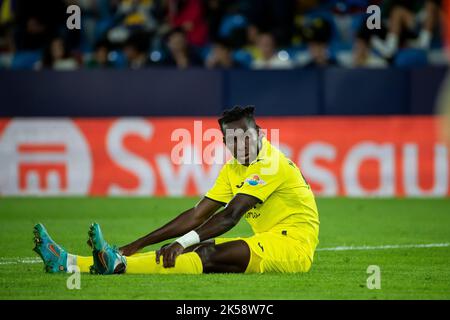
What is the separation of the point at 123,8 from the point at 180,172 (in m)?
5.03

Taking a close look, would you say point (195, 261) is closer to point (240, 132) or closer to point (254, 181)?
point (254, 181)

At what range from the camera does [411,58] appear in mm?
18531

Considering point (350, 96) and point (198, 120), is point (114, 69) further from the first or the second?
point (350, 96)

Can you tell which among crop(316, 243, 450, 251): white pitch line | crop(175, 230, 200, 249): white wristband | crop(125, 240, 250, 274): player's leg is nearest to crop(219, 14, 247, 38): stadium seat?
crop(316, 243, 450, 251): white pitch line

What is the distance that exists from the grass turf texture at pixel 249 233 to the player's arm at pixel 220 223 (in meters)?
0.25

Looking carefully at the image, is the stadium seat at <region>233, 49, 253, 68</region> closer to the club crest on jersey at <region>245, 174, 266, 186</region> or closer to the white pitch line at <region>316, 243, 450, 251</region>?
the white pitch line at <region>316, 243, 450, 251</region>

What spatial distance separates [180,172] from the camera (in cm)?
1688

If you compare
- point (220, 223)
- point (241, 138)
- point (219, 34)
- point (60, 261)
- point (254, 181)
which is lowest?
point (60, 261)

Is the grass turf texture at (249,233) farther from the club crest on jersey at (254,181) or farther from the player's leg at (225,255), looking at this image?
the club crest on jersey at (254,181)

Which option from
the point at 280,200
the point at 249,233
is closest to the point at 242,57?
the point at 249,233

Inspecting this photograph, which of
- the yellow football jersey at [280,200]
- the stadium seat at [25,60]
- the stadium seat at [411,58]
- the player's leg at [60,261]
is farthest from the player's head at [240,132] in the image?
the stadium seat at [25,60]

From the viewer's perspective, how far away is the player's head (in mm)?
8711

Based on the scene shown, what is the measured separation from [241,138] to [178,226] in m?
1.13
